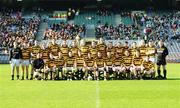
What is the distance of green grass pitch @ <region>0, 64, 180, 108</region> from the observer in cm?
1777

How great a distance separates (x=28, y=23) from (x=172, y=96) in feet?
149

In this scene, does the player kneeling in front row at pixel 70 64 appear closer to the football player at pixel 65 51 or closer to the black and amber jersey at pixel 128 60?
the football player at pixel 65 51

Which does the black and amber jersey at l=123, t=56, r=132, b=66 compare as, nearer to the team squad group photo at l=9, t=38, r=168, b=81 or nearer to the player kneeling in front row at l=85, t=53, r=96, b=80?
the team squad group photo at l=9, t=38, r=168, b=81

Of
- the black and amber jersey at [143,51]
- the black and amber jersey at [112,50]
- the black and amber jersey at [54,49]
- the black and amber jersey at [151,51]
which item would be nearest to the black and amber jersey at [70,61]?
the black and amber jersey at [54,49]

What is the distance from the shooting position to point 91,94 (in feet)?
68.3

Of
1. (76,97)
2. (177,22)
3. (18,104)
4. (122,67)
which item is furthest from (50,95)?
(177,22)

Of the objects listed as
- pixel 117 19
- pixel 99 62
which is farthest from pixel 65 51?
pixel 117 19

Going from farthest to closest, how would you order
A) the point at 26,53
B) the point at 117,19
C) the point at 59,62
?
1. the point at 117,19
2. the point at 26,53
3. the point at 59,62

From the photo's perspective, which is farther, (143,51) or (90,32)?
(90,32)

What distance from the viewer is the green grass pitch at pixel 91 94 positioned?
58.3 feet

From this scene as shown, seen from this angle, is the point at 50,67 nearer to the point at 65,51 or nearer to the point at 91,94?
the point at 65,51

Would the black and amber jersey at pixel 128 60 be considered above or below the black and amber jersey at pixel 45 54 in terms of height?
below

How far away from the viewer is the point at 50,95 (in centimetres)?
2042

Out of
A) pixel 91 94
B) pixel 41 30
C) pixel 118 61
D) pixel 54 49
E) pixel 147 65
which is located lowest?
pixel 91 94
